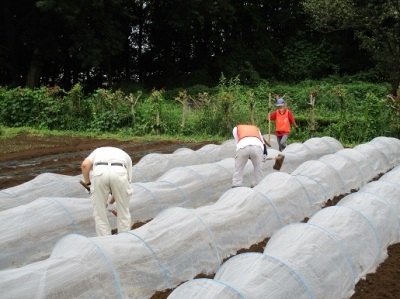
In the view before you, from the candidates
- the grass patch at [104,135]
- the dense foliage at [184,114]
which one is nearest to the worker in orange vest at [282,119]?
the dense foliage at [184,114]

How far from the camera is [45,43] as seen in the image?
1025 inches

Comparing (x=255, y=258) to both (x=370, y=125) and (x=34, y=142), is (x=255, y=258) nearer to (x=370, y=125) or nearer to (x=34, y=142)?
(x=370, y=125)

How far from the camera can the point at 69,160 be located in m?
12.1

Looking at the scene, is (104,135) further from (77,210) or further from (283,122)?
(77,210)

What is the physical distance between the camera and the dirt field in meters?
4.67

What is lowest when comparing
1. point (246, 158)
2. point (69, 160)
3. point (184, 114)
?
point (69, 160)

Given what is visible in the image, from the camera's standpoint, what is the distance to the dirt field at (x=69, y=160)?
4.67m

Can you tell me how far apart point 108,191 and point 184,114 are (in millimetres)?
11356

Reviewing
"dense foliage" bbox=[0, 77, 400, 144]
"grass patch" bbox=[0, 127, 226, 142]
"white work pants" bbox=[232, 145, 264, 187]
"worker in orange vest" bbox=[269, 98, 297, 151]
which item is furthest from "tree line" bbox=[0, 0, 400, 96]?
"white work pants" bbox=[232, 145, 264, 187]

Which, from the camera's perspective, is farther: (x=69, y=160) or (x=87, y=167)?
(x=69, y=160)

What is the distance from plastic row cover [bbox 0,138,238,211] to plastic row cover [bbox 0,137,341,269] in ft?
3.51

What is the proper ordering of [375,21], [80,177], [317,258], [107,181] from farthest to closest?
[375,21], [80,177], [107,181], [317,258]

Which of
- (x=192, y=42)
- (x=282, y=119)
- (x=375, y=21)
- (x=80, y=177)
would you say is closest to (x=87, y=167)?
(x=80, y=177)

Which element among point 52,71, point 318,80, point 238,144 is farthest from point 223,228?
point 52,71
